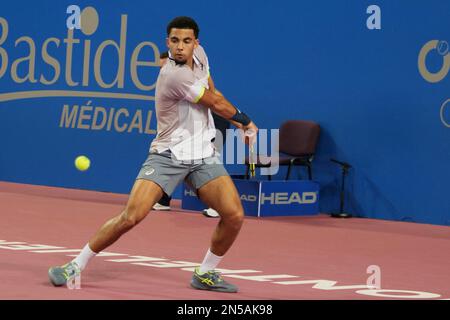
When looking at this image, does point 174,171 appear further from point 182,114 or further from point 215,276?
point 215,276

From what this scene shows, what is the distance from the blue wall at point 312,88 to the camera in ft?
39.3

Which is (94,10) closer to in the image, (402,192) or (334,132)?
(334,132)

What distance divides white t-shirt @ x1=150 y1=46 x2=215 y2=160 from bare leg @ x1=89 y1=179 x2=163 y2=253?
296 millimetres

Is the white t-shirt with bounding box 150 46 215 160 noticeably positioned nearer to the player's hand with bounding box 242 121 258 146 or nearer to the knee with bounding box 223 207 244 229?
the player's hand with bounding box 242 121 258 146

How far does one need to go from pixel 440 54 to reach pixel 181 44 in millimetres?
5598

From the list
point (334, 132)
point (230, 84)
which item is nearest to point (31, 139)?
point (230, 84)

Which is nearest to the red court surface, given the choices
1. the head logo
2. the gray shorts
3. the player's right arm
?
the gray shorts

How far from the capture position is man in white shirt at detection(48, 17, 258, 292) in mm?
6855

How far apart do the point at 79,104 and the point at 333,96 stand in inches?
173

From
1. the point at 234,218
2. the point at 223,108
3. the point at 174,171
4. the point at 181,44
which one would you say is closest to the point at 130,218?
the point at 174,171

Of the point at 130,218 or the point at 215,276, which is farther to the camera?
the point at 215,276

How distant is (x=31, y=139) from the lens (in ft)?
53.0

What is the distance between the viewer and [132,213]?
6.74 m

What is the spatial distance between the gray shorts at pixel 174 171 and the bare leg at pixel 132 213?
0.06 metres
